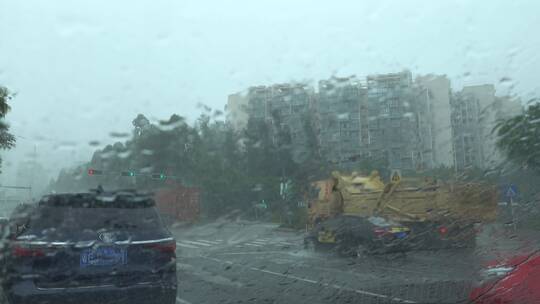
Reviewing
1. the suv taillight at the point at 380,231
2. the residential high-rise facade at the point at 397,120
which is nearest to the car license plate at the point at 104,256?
the residential high-rise facade at the point at 397,120

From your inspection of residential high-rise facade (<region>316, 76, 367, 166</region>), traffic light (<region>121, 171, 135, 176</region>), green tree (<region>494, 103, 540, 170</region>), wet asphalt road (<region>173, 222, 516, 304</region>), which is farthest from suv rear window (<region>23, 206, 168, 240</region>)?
green tree (<region>494, 103, 540, 170</region>)

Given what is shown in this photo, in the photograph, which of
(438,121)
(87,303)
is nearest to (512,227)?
(438,121)

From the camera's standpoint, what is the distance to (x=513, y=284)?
13.9 feet

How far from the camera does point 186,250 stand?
7484 millimetres

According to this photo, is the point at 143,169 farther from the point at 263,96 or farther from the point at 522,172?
the point at 522,172

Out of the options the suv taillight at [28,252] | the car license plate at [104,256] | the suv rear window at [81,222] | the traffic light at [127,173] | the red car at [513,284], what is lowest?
the red car at [513,284]

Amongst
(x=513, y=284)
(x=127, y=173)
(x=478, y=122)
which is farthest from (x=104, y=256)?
(x=478, y=122)

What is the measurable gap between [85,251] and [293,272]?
3.74 metres

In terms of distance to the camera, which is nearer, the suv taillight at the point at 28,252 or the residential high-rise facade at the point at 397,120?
the suv taillight at the point at 28,252

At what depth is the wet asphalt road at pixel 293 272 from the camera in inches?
243

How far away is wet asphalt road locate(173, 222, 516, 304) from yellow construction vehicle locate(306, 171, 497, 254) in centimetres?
35

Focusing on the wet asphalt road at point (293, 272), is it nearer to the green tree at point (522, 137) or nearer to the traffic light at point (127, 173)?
the traffic light at point (127, 173)

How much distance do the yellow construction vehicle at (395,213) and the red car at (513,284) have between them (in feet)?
10.8

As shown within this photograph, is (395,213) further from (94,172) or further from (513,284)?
(94,172)
